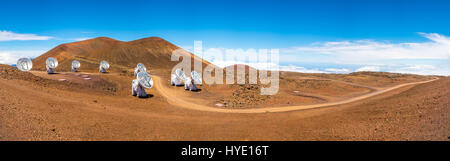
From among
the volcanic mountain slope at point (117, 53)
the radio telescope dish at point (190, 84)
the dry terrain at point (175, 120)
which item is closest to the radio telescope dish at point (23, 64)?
the dry terrain at point (175, 120)

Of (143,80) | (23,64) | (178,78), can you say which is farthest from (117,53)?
(143,80)

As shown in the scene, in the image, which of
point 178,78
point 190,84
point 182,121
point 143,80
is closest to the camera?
point 182,121

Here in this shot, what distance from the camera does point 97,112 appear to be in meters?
14.9

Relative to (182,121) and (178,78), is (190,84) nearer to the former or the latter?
(178,78)

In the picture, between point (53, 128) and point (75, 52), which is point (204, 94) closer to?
point (53, 128)

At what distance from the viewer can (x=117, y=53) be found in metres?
91.2

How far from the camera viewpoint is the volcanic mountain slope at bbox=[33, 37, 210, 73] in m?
82.9

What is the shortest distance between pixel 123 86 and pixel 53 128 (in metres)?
18.4

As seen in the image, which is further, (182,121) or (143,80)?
(143,80)

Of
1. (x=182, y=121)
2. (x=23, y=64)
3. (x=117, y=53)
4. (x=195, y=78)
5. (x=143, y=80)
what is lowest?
(x=182, y=121)

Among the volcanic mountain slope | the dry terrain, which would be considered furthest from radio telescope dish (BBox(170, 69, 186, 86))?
the volcanic mountain slope

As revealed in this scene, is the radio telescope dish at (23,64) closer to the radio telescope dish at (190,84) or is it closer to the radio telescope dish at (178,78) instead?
the radio telescope dish at (178,78)

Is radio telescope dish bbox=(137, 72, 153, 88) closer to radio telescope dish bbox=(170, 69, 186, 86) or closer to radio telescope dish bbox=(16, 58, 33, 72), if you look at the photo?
radio telescope dish bbox=(170, 69, 186, 86)

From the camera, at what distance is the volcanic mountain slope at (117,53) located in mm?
82938
